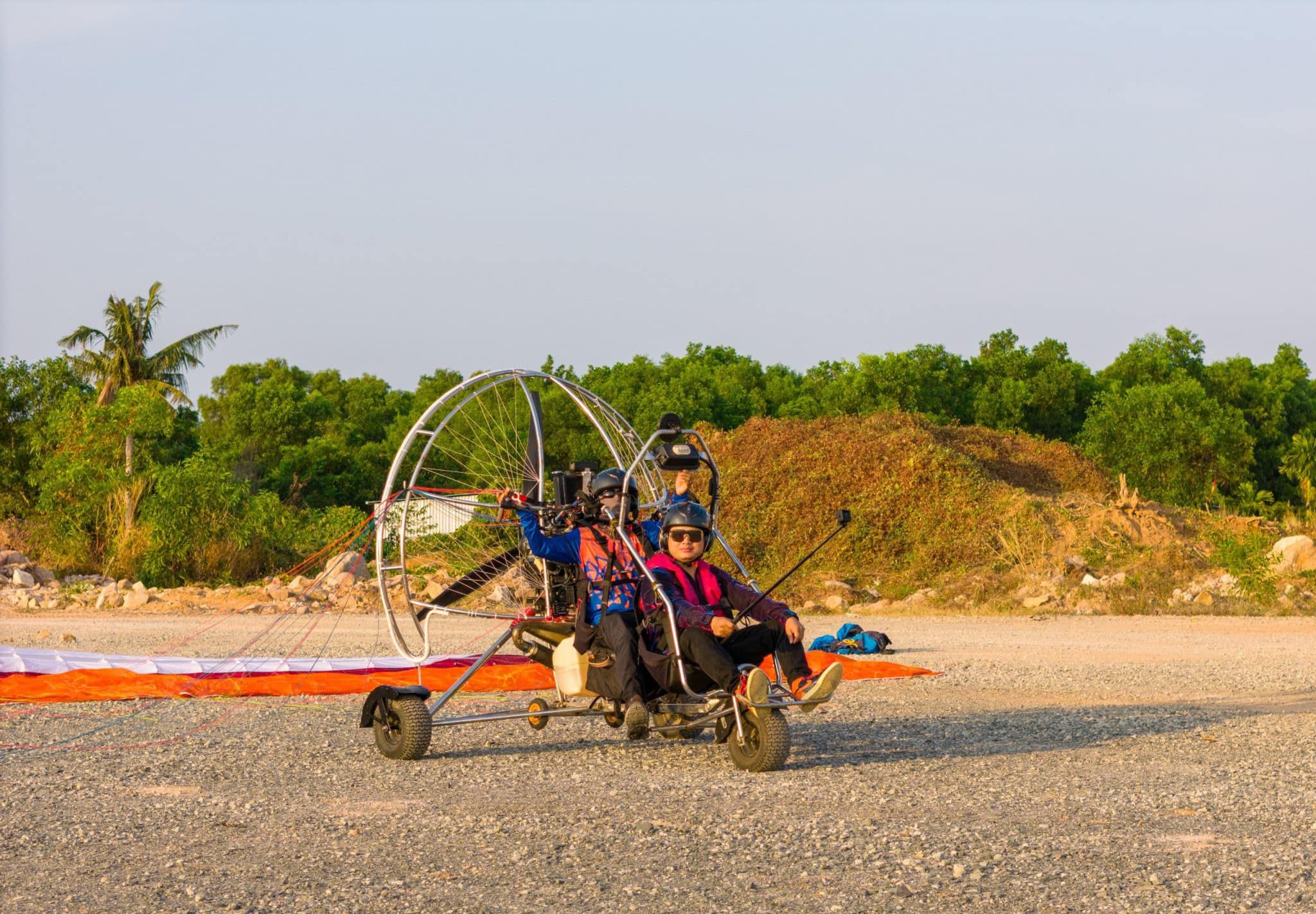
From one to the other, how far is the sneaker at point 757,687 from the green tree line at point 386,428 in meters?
20.7

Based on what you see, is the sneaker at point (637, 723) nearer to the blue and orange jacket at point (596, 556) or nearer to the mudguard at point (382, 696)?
the blue and orange jacket at point (596, 556)

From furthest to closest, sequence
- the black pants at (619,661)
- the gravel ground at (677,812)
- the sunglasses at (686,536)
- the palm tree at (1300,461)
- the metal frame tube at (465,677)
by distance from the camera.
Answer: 1. the palm tree at (1300,461)
2. the metal frame tube at (465,677)
3. the sunglasses at (686,536)
4. the black pants at (619,661)
5. the gravel ground at (677,812)

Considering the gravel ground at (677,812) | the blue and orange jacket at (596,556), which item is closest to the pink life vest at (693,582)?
the blue and orange jacket at (596,556)

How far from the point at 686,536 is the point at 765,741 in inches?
48.0

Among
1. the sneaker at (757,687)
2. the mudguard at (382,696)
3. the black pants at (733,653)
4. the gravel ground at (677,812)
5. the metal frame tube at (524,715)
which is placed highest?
the black pants at (733,653)

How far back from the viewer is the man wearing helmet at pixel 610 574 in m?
7.02

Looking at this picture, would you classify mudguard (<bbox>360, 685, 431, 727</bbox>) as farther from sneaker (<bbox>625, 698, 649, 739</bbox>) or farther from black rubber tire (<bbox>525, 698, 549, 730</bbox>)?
Answer: sneaker (<bbox>625, 698, 649, 739</bbox>)

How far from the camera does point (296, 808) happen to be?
225 inches

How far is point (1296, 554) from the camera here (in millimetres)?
21109

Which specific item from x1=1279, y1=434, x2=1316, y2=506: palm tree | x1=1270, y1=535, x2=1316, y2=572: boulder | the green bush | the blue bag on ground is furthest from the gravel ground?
x1=1279, y1=434, x2=1316, y2=506: palm tree

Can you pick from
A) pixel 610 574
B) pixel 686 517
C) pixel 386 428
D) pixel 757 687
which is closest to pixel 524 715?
pixel 610 574

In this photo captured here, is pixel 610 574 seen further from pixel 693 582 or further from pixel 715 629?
pixel 715 629

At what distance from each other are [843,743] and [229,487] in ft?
67.1

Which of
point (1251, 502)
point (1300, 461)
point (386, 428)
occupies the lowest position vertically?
point (1251, 502)
